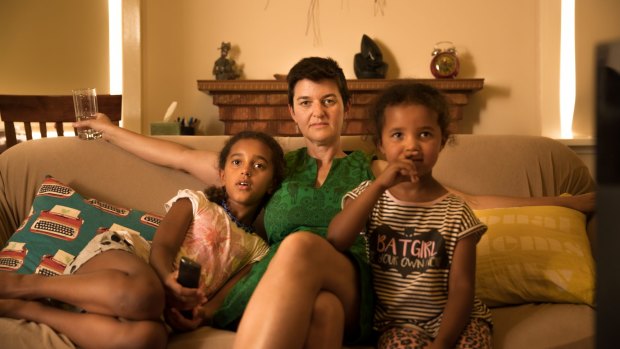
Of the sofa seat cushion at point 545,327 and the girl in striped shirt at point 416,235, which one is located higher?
the girl in striped shirt at point 416,235

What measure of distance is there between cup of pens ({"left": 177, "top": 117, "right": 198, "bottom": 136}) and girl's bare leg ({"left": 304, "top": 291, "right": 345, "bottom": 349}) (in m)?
2.73

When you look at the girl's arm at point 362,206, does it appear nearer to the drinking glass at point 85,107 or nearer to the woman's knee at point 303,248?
the woman's knee at point 303,248

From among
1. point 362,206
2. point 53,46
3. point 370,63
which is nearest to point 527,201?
point 362,206

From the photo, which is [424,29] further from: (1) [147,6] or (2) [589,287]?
(2) [589,287]

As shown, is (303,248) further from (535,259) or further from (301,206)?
(535,259)

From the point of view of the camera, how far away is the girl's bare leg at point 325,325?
1316mm

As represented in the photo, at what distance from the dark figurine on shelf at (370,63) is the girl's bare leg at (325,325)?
8.89 feet

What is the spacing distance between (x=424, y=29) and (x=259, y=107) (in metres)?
1.15

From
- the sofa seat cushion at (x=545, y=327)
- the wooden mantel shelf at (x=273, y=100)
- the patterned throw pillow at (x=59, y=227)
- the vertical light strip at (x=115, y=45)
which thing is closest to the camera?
the sofa seat cushion at (x=545, y=327)

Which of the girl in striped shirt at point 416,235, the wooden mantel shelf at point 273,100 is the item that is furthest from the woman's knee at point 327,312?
the wooden mantel shelf at point 273,100

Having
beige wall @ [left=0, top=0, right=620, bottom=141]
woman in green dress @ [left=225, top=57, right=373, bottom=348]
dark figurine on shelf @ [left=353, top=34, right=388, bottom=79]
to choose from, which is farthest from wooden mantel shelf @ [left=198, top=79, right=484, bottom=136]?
woman in green dress @ [left=225, top=57, right=373, bottom=348]

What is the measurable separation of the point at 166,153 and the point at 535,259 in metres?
1.13

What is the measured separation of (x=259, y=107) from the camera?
152 inches

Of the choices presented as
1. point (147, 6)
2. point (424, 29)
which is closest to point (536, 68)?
point (424, 29)
